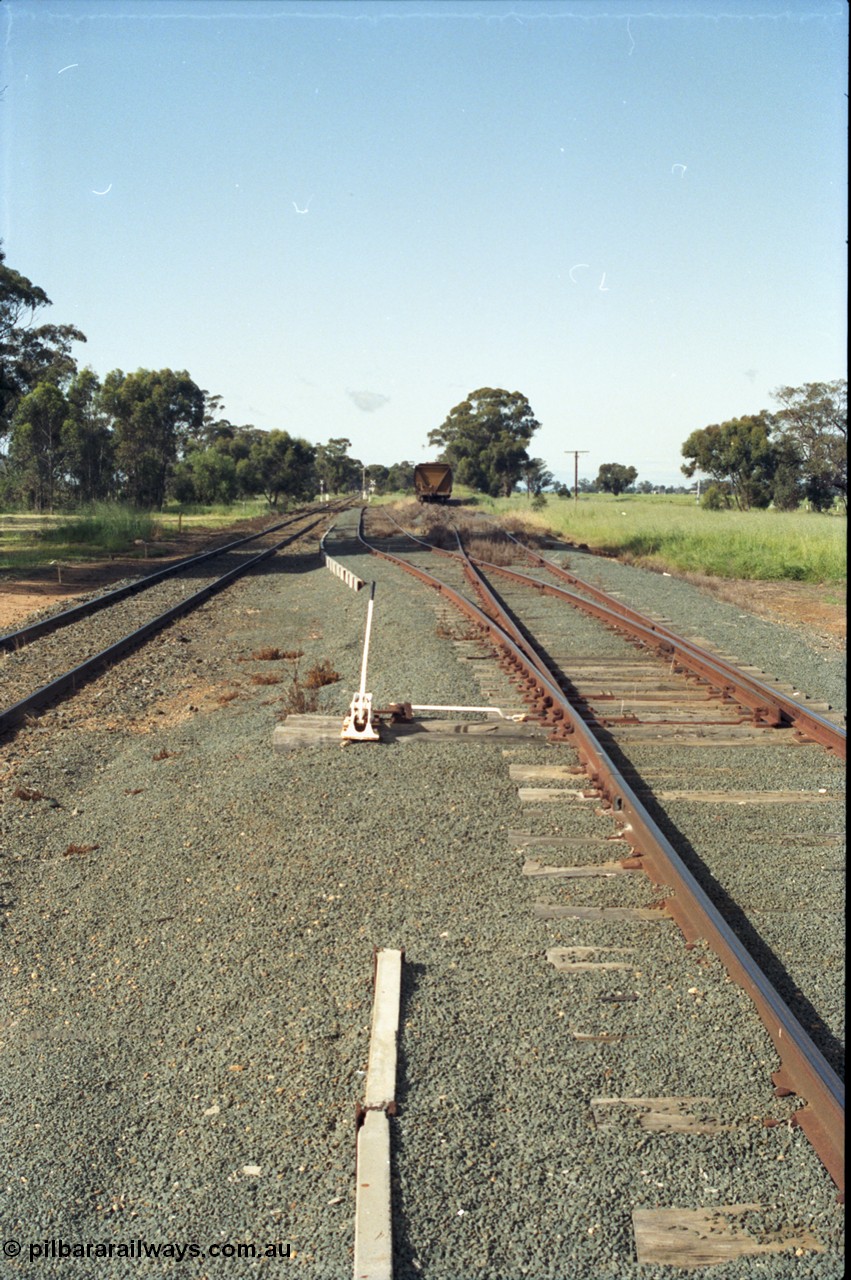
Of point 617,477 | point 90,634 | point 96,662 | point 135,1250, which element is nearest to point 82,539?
point 90,634

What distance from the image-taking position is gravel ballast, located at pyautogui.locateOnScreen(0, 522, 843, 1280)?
2.88 meters

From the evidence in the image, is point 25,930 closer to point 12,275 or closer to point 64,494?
point 12,275

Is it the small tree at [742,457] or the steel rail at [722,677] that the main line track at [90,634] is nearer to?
the steel rail at [722,677]

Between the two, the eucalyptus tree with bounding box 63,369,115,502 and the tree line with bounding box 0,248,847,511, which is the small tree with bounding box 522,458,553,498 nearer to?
the tree line with bounding box 0,248,847,511

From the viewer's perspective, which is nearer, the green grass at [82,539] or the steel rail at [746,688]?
the steel rail at [746,688]

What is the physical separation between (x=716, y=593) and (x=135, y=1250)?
56.4 ft

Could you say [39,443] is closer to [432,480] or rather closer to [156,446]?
[156,446]

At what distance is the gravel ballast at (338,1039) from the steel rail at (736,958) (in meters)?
0.07

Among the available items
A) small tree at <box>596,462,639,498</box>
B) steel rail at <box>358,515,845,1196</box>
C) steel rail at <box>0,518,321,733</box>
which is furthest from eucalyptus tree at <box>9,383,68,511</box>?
small tree at <box>596,462,639,498</box>

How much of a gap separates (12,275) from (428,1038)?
3628 centimetres

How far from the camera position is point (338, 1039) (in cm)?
377

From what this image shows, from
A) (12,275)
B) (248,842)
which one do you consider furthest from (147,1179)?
(12,275)

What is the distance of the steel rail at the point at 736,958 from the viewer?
314 centimetres

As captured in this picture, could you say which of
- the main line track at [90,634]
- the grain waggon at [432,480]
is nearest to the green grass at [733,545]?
the main line track at [90,634]
